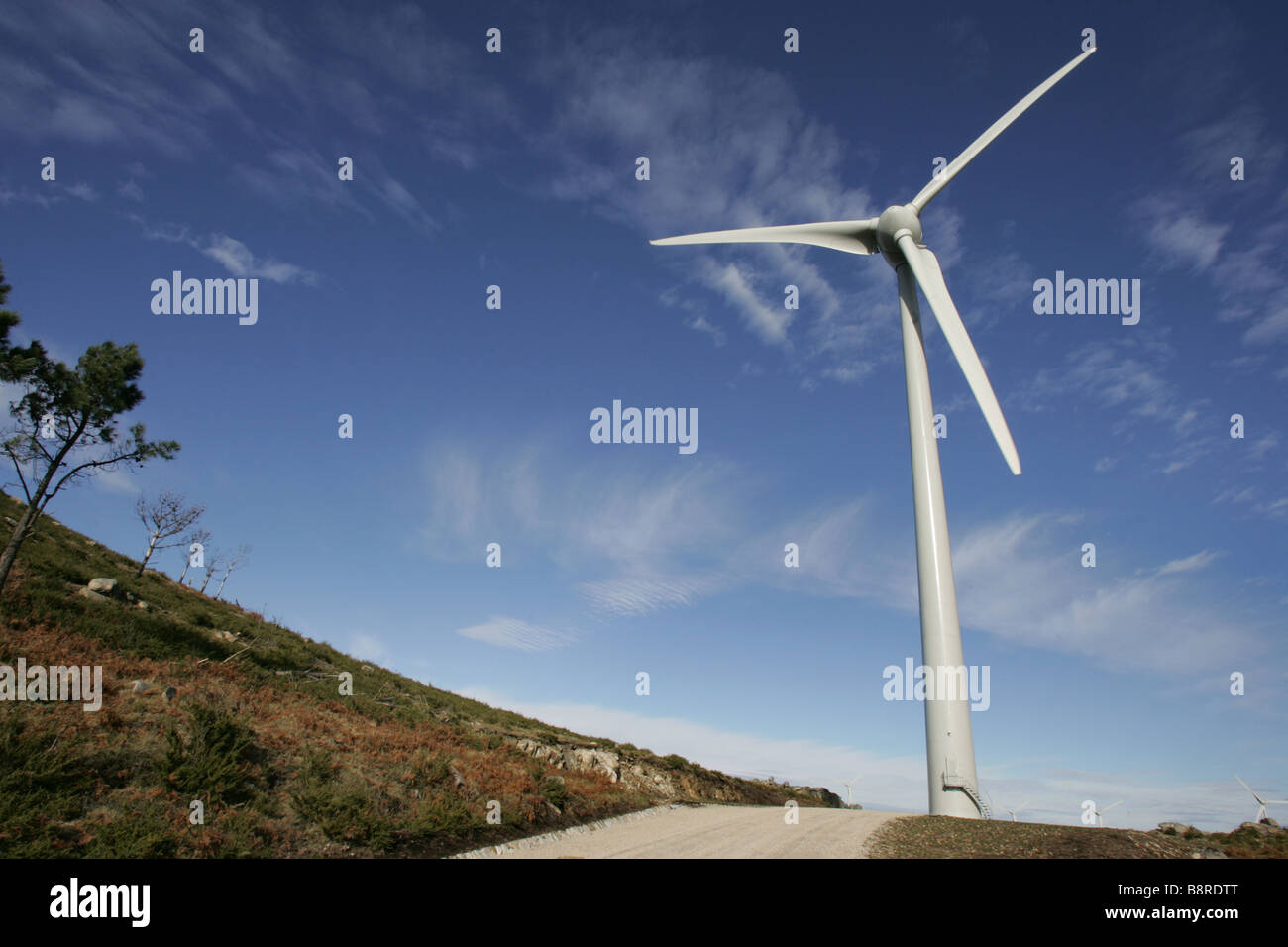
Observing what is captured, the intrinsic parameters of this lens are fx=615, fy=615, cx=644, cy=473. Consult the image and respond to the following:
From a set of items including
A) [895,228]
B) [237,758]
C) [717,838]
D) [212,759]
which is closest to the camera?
[212,759]

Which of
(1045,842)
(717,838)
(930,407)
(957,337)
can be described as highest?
(957,337)

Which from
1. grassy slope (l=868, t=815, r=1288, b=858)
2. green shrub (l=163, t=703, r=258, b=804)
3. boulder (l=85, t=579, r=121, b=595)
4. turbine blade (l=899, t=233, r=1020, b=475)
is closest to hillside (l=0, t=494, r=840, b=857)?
green shrub (l=163, t=703, r=258, b=804)

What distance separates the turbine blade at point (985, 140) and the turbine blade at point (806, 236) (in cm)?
300

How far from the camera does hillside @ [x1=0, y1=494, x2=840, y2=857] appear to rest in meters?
15.1

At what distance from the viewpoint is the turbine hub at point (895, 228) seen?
3162 centimetres

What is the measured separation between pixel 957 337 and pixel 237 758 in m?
29.9

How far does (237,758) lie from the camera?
60.1 feet

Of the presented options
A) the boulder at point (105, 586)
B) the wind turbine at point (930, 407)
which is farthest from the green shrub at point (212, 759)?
the wind turbine at point (930, 407)

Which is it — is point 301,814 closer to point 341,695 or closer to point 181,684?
point 181,684

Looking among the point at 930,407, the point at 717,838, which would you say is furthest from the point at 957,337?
the point at 717,838

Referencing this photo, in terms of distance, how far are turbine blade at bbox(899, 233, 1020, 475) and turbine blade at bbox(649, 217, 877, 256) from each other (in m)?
3.61

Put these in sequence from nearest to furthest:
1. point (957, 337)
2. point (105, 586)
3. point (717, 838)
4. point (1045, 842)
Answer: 1. point (1045, 842)
2. point (717, 838)
3. point (957, 337)
4. point (105, 586)

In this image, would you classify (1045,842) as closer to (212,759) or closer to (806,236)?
(212,759)
